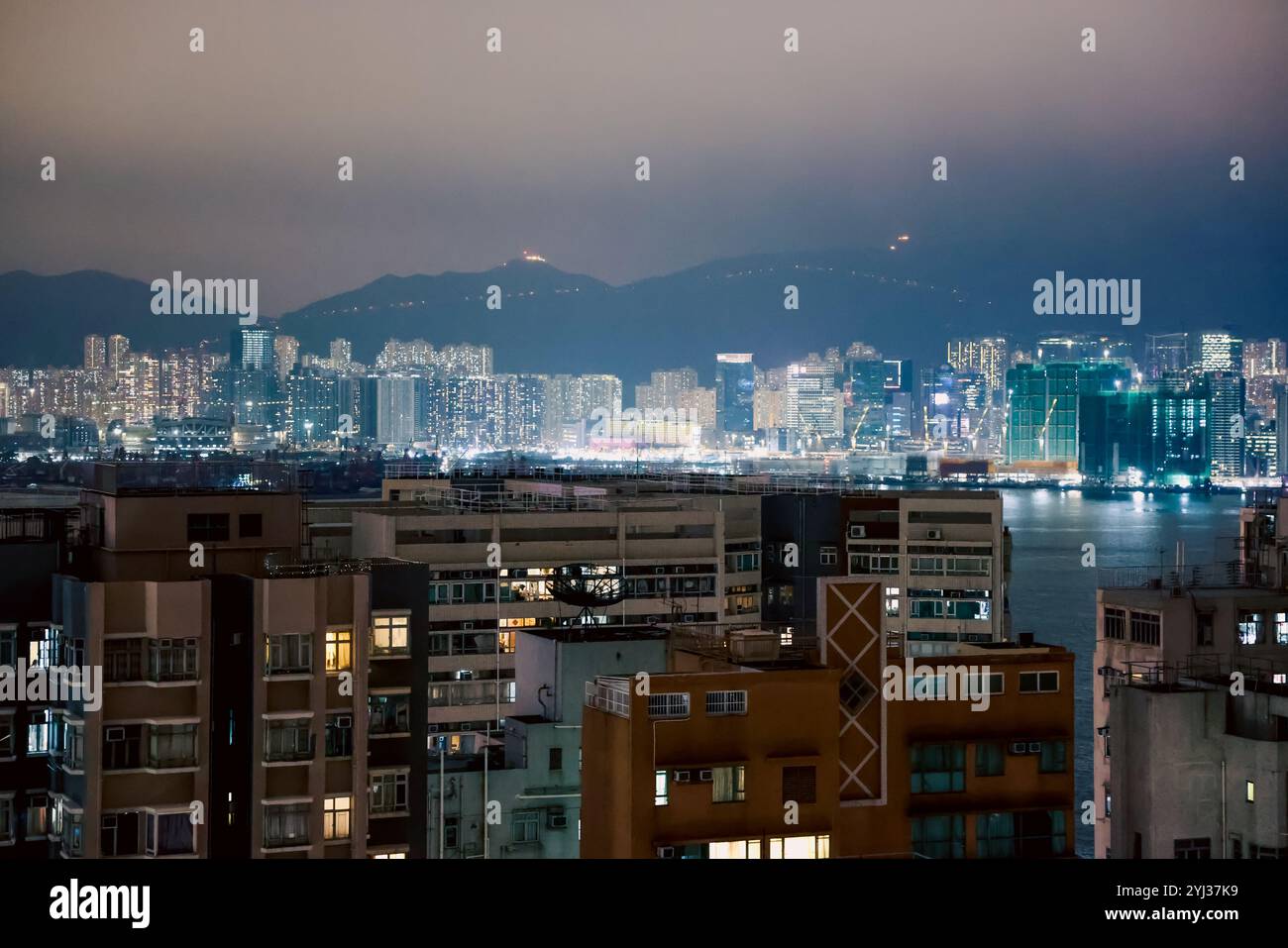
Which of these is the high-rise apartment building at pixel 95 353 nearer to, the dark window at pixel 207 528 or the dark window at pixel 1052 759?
the dark window at pixel 207 528

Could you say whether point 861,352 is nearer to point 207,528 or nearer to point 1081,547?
point 1081,547

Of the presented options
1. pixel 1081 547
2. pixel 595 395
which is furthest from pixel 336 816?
pixel 595 395

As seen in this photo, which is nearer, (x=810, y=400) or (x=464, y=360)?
(x=464, y=360)

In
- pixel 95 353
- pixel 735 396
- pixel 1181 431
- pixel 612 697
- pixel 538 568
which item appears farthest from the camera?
pixel 1181 431

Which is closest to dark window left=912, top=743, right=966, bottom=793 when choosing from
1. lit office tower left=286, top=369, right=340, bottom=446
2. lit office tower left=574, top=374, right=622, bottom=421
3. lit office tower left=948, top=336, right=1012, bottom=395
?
lit office tower left=286, top=369, right=340, bottom=446

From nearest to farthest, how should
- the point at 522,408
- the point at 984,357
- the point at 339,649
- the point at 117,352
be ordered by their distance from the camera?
the point at 339,649 → the point at 117,352 → the point at 522,408 → the point at 984,357
